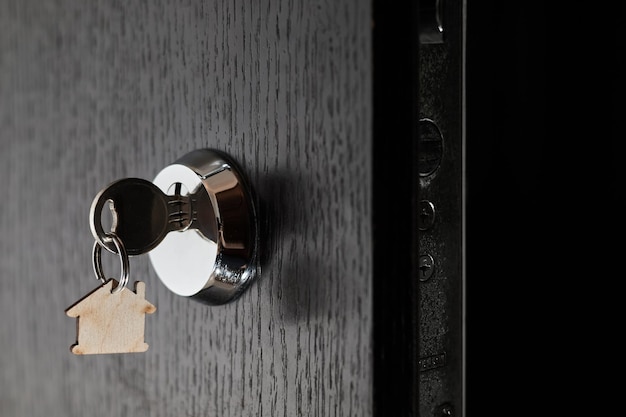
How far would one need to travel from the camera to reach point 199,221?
316 mm

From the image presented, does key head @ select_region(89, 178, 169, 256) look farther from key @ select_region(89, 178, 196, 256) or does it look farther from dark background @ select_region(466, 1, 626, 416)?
dark background @ select_region(466, 1, 626, 416)

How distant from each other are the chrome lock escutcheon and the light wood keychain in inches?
0.7

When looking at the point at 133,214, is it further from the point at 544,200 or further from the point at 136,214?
the point at 544,200

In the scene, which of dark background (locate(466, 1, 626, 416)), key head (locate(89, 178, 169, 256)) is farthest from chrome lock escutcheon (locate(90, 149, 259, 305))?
dark background (locate(466, 1, 626, 416))

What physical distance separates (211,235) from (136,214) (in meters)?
0.03

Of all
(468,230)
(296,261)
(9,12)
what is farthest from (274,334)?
(9,12)

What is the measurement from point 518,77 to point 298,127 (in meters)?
0.20

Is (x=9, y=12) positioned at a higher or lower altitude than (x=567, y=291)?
higher

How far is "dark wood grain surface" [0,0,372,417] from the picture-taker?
0.86 ft

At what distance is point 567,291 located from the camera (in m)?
0.43

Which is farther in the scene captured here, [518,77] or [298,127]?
[518,77]

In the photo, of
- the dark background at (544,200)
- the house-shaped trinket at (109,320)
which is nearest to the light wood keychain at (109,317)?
the house-shaped trinket at (109,320)

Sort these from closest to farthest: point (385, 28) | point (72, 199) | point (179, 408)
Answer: point (385, 28)
point (179, 408)
point (72, 199)

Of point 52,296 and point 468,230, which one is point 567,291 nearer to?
point 468,230
